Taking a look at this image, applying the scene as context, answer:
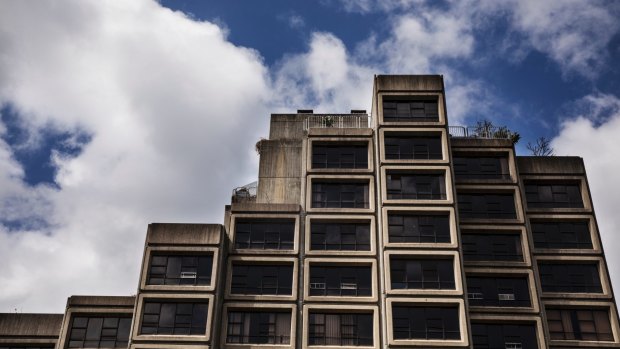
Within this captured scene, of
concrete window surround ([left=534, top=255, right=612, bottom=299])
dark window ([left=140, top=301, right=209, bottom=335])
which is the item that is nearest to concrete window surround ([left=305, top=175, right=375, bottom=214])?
dark window ([left=140, top=301, right=209, bottom=335])

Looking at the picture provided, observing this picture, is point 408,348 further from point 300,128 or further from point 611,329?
point 300,128

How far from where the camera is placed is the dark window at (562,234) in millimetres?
50219

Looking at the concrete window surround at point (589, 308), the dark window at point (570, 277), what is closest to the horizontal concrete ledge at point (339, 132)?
the dark window at point (570, 277)

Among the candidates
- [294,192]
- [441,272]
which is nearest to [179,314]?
[294,192]

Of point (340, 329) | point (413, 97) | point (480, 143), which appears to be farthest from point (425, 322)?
point (413, 97)

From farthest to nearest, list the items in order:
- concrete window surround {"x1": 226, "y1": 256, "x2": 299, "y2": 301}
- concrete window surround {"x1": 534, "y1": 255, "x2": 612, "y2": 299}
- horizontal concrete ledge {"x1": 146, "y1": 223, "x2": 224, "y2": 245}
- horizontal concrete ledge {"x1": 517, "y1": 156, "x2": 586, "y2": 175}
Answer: horizontal concrete ledge {"x1": 517, "y1": 156, "x2": 586, "y2": 175} < concrete window surround {"x1": 534, "y1": 255, "x2": 612, "y2": 299} < horizontal concrete ledge {"x1": 146, "y1": 223, "x2": 224, "y2": 245} < concrete window surround {"x1": 226, "y1": 256, "x2": 299, "y2": 301}

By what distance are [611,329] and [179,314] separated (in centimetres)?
3108

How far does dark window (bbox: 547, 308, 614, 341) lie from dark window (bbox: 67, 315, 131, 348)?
3114 centimetres

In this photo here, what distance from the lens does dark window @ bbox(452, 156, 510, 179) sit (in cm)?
5228

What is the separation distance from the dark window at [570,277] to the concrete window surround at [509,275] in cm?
208

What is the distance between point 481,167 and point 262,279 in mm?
20090

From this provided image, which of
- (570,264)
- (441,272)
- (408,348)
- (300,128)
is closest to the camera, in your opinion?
(408,348)

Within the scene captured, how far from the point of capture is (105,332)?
46594 millimetres

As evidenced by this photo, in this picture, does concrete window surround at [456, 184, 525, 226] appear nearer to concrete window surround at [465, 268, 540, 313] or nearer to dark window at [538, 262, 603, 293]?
concrete window surround at [465, 268, 540, 313]
